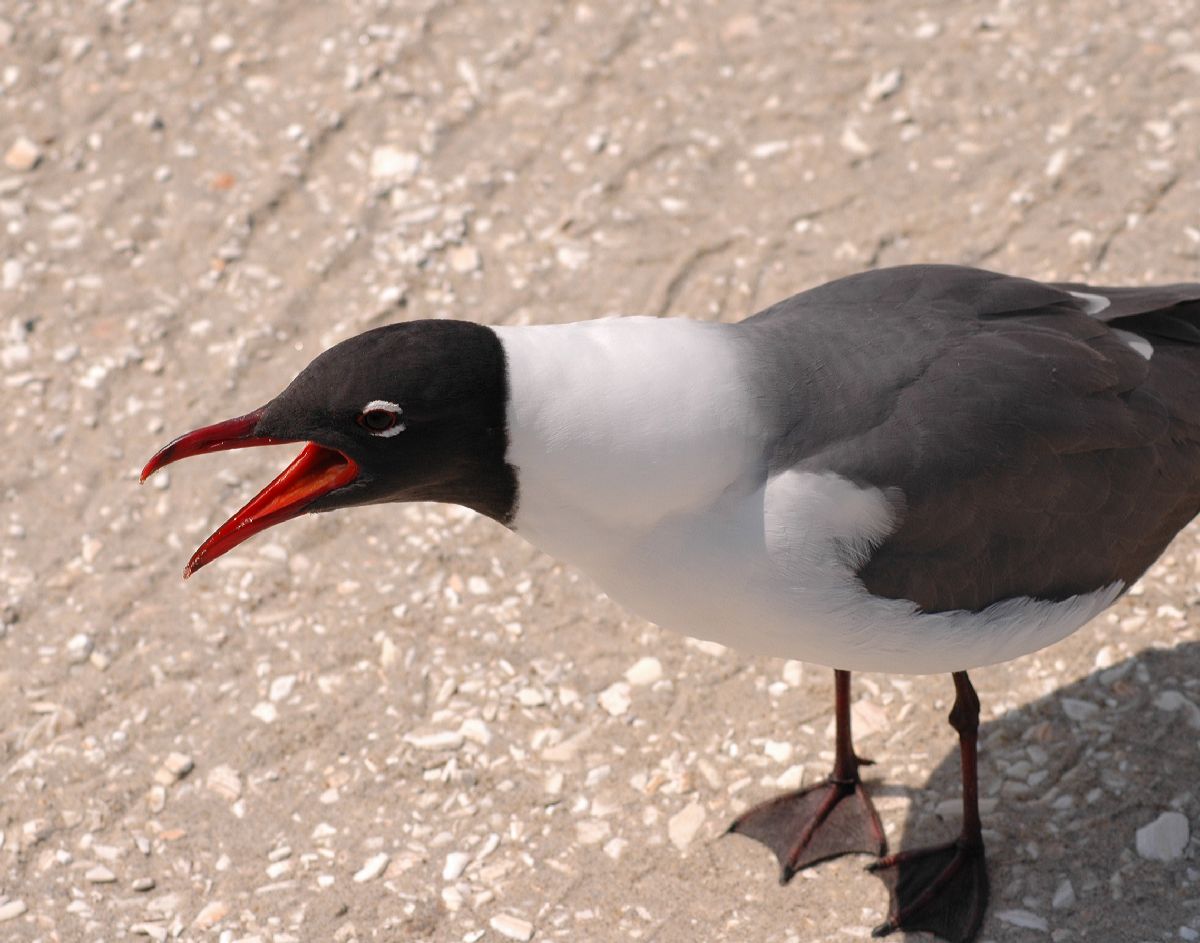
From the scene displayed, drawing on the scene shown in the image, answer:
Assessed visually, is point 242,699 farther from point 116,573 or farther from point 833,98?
point 833,98

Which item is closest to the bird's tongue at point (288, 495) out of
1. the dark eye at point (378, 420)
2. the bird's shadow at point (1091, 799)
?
the dark eye at point (378, 420)

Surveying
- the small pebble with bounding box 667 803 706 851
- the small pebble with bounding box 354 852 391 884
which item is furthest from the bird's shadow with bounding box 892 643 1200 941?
the small pebble with bounding box 354 852 391 884

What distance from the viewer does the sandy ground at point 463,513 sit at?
4.38m

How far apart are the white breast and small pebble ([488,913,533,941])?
3.75 feet

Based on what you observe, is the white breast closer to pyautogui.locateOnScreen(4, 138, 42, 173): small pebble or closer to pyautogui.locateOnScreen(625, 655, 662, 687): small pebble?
pyautogui.locateOnScreen(625, 655, 662, 687): small pebble

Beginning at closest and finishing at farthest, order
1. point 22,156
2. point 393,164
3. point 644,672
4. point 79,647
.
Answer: point 644,672, point 79,647, point 393,164, point 22,156

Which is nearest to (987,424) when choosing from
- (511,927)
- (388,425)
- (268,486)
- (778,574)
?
(778,574)

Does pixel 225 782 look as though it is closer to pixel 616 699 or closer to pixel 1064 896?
pixel 616 699

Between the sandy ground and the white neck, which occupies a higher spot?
the white neck

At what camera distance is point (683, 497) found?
3480 millimetres

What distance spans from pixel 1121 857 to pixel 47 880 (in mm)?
3140

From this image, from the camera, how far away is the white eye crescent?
3.28 m

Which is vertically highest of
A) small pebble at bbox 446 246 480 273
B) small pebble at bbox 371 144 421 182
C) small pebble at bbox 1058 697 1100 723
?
small pebble at bbox 371 144 421 182

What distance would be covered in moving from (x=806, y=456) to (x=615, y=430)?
1.58 feet
